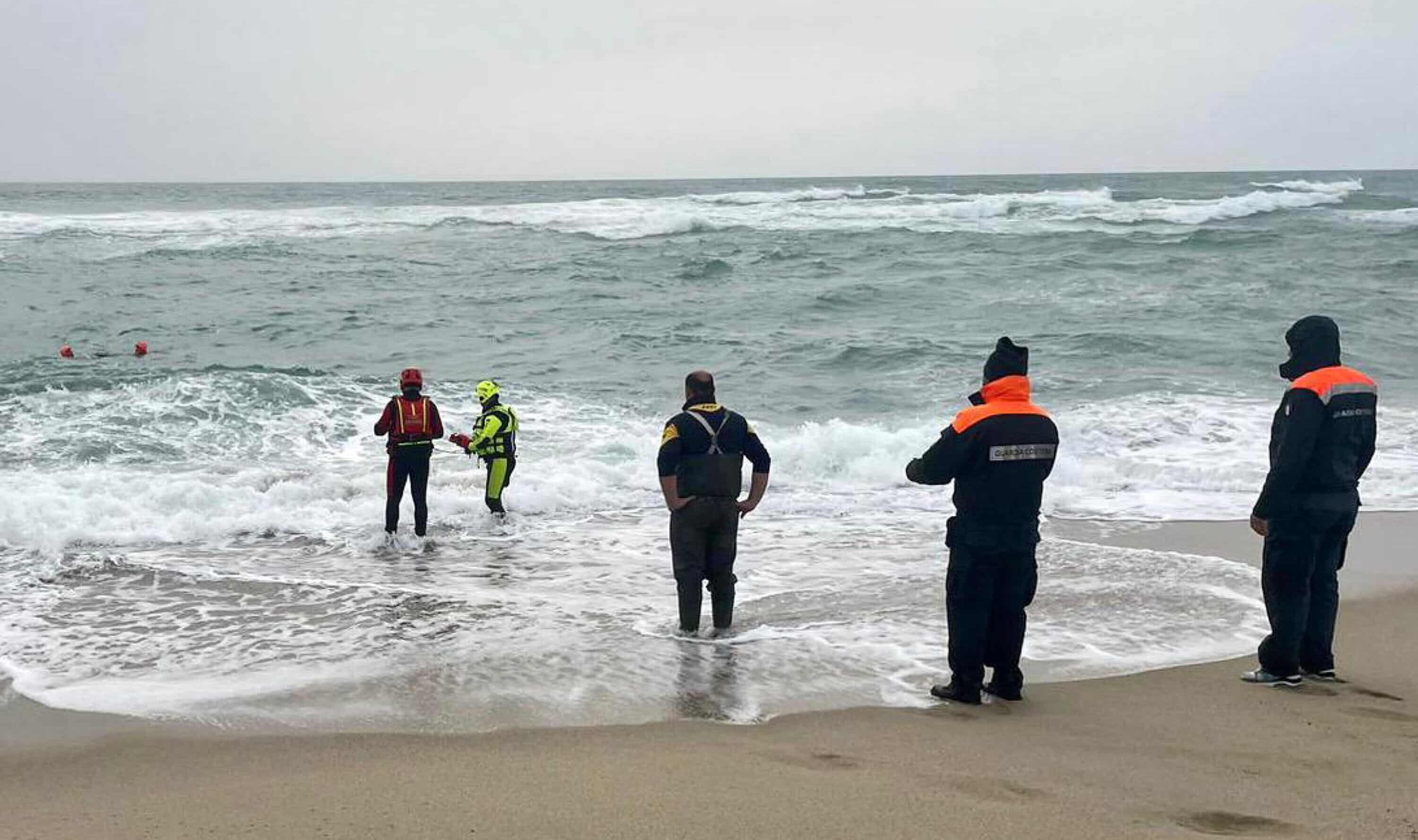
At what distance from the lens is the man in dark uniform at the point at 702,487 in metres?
7.34

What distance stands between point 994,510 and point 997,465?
→ 8.3 inches

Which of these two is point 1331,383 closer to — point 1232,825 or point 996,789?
point 1232,825

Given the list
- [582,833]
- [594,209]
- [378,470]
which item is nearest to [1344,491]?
[582,833]

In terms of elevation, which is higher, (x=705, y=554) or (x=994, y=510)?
(x=994, y=510)

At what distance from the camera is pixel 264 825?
4473 millimetres

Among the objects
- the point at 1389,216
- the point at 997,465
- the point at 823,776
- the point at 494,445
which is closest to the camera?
the point at 823,776

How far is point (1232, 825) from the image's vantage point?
4410 mm

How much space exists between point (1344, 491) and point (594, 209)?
5308 cm

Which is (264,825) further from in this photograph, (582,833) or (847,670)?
(847,670)

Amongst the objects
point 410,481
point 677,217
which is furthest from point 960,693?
point 677,217

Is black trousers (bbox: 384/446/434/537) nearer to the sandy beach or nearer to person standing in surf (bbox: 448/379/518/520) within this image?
person standing in surf (bbox: 448/379/518/520)

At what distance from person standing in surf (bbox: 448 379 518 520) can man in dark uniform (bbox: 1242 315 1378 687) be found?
6.82 meters

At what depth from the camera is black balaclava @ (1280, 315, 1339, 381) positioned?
6055 millimetres

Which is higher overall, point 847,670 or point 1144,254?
point 1144,254
